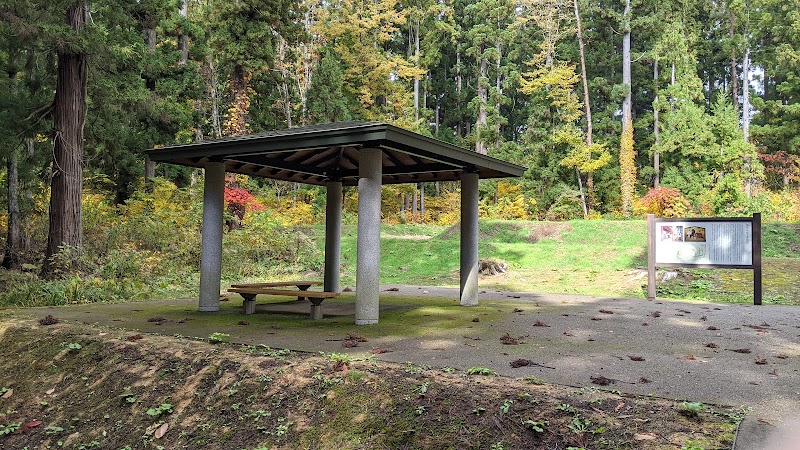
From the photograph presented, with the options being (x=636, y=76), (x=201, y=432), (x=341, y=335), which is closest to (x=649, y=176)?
(x=636, y=76)

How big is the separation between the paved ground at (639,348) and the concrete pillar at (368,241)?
876 mm

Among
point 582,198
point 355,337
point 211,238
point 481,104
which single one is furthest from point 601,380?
point 481,104

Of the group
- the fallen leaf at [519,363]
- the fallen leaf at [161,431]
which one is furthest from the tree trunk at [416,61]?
the fallen leaf at [161,431]

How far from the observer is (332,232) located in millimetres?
11461

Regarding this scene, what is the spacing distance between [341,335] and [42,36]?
Answer: 8.90 m

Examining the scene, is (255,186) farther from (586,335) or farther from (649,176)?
(649,176)

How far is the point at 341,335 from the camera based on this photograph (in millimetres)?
6551

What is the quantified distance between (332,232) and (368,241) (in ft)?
13.1

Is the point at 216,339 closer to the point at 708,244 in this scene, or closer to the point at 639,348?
the point at 639,348

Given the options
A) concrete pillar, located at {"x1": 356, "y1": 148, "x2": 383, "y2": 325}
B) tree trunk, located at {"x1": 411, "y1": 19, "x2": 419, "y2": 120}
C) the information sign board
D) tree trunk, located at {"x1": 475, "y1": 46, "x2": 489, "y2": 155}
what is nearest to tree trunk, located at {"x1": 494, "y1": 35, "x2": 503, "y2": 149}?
tree trunk, located at {"x1": 475, "y1": 46, "x2": 489, "y2": 155}

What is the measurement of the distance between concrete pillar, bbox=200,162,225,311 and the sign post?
845 centimetres

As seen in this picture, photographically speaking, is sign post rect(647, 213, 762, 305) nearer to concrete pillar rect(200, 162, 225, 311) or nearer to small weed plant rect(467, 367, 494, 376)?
small weed plant rect(467, 367, 494, 376)

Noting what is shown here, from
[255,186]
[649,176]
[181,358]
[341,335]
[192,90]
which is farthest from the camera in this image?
[649,176]

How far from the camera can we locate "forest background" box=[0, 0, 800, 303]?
1187 centimetres
